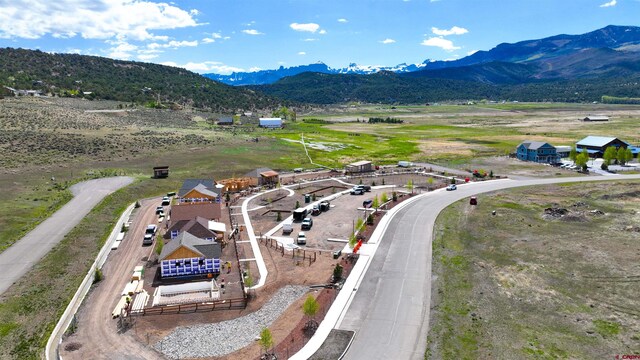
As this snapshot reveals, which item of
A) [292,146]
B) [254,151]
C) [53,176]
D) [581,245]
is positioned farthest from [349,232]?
[292,146]

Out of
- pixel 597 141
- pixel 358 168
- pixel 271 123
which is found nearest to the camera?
pixel 358 168

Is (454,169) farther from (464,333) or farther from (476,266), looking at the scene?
(464,333)

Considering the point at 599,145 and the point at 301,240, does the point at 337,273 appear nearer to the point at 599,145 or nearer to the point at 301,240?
the point at 301,240

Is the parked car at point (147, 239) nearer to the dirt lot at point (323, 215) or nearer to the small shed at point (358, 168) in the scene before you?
the dirt lot at point (323, 215)

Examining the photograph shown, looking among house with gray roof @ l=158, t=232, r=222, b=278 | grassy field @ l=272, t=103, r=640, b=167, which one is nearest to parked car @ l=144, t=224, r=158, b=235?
house with gray roof @ l=158, t=232, r=222, b=278

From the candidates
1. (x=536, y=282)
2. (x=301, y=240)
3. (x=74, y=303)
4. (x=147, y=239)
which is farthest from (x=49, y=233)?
(x=536, y=282)

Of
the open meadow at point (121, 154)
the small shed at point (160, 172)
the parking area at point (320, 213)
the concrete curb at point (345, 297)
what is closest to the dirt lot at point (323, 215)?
the parking area at point (320, 213)
